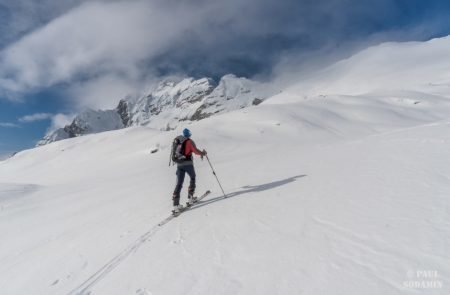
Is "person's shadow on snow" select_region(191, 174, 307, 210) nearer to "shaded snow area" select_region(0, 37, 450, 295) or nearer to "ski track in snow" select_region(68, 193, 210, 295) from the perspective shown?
"shaded snow area" select_region(0, 37, 450, 295)

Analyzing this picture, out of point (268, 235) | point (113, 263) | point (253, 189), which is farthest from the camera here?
point (253, 189)

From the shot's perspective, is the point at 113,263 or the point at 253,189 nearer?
the point at 113,263

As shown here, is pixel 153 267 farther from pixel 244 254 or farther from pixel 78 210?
pixel 78 210

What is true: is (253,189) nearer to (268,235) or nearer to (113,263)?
(268,235)

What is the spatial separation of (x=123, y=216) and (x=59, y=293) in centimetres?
428

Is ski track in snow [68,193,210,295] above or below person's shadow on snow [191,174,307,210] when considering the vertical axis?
above

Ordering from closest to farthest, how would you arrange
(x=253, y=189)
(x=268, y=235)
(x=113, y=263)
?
(x=268, y=235) < (x=113, y=263) < (x=253, y=189)

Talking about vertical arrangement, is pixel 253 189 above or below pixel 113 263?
below

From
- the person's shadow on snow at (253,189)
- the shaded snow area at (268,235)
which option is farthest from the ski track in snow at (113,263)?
the person's shadow on snow at (253,189)

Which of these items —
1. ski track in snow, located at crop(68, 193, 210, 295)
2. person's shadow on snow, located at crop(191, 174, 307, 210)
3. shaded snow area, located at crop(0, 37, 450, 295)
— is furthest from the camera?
person's shadow on snow, located at crop(191, 174, 307, 210)

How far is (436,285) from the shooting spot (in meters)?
3.20

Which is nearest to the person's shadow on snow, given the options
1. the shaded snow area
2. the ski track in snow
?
the shaded snow area

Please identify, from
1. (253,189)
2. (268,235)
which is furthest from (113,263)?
(253,189)

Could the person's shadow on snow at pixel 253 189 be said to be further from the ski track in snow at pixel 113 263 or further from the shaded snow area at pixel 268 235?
the ski track in snow at pixel 113 263
